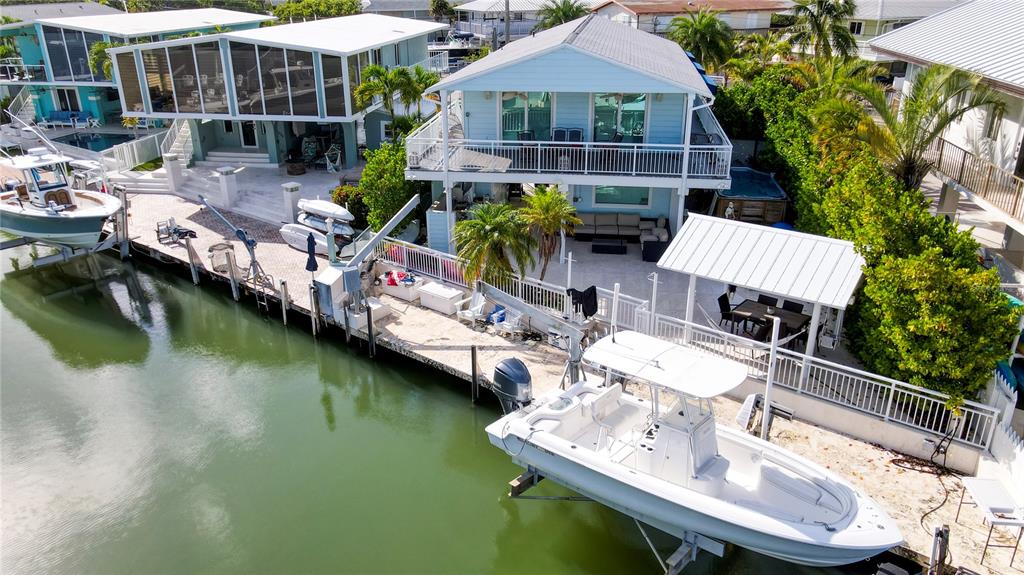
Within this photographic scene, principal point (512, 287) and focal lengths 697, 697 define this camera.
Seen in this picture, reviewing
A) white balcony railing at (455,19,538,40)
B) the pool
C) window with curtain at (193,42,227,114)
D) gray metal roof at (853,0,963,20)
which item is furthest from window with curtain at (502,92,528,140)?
white balcony railing at (455,19,538,40)

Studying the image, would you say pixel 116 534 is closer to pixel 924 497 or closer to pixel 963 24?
pixel 924 497

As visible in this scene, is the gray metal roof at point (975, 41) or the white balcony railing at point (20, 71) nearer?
the gray metal roof at point (975, 41)

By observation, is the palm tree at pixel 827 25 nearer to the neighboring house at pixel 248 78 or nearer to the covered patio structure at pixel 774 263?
the neighboring house at pixel 248 78

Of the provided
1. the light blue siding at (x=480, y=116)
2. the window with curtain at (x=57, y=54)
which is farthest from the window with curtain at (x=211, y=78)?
the window with curtain at (x=57, y=54)

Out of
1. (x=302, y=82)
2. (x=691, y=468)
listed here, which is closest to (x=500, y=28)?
(x=302, y=82)

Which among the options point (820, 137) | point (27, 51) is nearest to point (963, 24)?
Result: point (820, 137)

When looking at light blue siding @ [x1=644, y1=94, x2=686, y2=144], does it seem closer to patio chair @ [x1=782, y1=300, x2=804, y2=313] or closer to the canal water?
patio chair @ [x1=782, y1=300, x2=804, y2=313]
